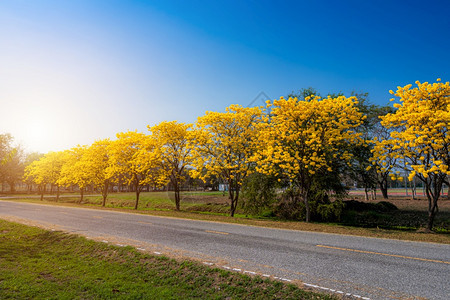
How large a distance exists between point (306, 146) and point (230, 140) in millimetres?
6420

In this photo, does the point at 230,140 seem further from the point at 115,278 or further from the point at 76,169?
the point at 76,169

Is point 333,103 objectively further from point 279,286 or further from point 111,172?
point 111,172

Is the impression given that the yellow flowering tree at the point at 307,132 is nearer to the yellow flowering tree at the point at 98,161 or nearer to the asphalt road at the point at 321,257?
the asphalt road at the point at 321,257

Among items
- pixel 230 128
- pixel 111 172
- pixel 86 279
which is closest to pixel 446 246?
pixel 86 279

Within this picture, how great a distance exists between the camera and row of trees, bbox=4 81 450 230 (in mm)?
15047

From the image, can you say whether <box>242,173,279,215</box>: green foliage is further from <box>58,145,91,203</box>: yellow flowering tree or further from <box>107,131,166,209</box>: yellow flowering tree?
<box>58,145,91,203</box>: yellow flowering tree

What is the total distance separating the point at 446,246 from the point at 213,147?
1771cm

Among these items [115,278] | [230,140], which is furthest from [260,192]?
[115,278]

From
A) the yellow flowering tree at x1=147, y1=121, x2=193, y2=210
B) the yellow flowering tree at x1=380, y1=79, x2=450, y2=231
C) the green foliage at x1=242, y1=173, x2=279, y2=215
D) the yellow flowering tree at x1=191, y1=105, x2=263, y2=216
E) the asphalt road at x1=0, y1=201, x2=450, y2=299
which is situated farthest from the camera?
the yellow flowering tree at x1=147, y1=121, x2=193, y2=210

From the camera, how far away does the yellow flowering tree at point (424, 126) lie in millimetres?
13867

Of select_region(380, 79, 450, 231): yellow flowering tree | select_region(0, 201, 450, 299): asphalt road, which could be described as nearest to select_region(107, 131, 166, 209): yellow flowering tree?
select_region(0, 201, 450, 299): asphalt road

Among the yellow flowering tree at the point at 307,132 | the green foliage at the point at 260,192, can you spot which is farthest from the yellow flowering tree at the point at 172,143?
the yellow flowering tree at the point at 307,132

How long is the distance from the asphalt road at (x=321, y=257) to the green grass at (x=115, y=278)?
66cm

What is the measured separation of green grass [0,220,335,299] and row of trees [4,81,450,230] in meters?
11.3
